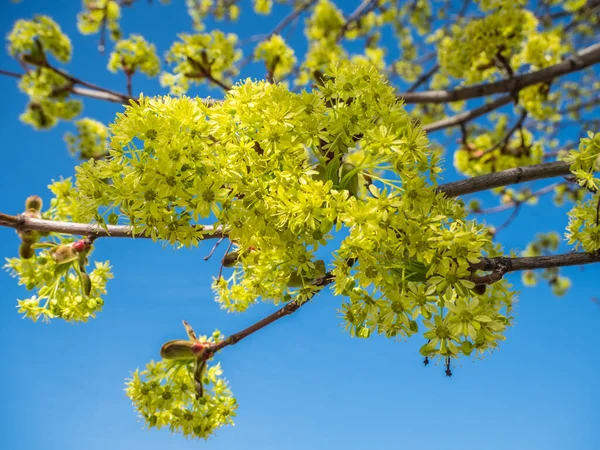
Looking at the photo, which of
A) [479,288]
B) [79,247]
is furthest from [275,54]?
[479,288]

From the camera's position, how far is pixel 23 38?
17.7ft

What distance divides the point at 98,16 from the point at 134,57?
1474 mm

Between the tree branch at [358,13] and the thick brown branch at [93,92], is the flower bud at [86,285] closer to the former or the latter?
the thick brown branch at [93,92]

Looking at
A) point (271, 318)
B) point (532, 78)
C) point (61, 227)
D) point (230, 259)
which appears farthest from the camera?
point (532, 78)

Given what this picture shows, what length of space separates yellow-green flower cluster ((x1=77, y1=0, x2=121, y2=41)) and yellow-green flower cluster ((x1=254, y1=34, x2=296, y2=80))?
8.03 feet

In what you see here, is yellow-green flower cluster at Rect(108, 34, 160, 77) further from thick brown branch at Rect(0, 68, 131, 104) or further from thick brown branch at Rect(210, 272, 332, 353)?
thick brown branch at Rect(210, 272, 332, 353)

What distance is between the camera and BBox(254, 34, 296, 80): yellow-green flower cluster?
16.6 feet

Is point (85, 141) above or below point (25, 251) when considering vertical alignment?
above

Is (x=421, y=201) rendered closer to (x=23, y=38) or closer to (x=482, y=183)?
(x=482, y=183)

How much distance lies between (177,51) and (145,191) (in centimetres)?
372

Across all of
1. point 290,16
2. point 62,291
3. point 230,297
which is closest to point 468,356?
point 230,297

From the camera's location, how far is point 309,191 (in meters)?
1.62

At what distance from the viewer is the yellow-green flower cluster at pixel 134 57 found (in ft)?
17.6

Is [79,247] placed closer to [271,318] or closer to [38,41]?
[271,318]
